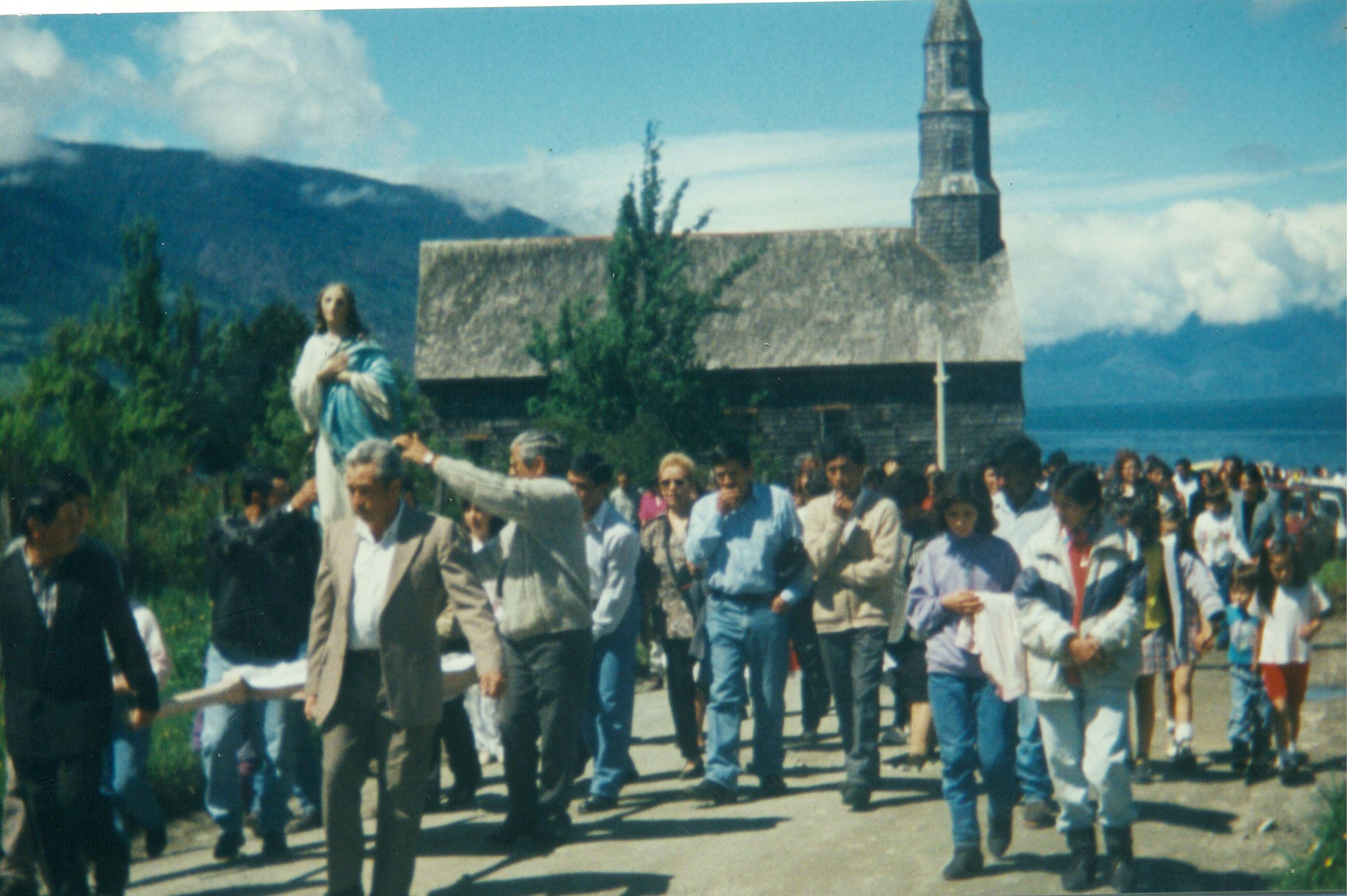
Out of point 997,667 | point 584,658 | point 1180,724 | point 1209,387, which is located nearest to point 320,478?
point 584,658

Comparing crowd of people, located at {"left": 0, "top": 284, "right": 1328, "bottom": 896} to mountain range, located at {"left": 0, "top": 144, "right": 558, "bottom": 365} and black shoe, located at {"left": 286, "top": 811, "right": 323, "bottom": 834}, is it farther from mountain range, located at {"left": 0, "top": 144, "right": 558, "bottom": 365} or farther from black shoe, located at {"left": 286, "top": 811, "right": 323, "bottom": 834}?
mountain range, located at {"left": 0, "top": 144, "right": 558, "bottom": 365}

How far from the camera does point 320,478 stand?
261 inches

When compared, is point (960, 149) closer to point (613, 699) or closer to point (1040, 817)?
point (613, 699)

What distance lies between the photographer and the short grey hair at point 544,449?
6.47 metres

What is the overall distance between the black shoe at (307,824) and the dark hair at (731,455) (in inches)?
110

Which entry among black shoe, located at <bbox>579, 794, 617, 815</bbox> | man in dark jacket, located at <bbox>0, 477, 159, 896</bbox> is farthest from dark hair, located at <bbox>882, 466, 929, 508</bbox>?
man in dark jacket, located at <bbox>0, 477, 159, 896</bbox>

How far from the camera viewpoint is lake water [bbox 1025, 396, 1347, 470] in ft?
28.8

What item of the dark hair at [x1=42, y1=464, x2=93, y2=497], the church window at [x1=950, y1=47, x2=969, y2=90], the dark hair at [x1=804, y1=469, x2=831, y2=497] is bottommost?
the dark hair at [x1=804, y1=469, x2=831, y2=497]

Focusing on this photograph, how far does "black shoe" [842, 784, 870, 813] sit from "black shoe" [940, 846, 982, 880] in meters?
1.03

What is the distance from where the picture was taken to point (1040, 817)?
6598 mm

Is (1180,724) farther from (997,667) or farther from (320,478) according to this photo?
(320,478)

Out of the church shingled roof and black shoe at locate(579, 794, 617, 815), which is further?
the church shingled roof

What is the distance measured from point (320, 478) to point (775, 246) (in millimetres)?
9607

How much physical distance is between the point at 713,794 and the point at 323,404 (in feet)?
9.43
